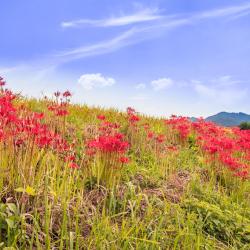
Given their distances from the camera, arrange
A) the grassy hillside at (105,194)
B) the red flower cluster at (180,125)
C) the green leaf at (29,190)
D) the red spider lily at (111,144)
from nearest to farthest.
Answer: the green leaf at (29,190) < the grassy hillside at (105,194) < the red spider lily at (111,144) < the red flower cluster at (180,125)

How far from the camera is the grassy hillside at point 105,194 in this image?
433cm

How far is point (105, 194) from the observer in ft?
17.7

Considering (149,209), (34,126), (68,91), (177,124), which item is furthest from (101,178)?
(177,124)

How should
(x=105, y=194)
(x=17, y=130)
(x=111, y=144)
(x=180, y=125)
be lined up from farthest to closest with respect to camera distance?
1. (x=180, y=125)
2. (x=111, y=144)
3. (x=105, y=194)
4. (x=17, y=130)

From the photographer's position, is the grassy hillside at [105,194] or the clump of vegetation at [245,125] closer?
the grassy hillside at [105,194]

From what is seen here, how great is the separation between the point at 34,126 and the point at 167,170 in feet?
12.2

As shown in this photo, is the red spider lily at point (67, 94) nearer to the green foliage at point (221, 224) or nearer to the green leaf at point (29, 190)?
the green foliage at point (221, 224)

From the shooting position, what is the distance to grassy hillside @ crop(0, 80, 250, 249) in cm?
433

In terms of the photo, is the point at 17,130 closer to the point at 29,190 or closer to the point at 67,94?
the point at 29,190

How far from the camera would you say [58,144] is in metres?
5.72

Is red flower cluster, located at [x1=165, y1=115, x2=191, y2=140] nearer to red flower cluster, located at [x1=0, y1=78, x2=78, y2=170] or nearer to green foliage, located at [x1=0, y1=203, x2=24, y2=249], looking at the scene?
red flower cluster, located at [x1=0, y1=78, x2=78, y2=170]

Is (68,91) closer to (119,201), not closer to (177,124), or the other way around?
(119,201)

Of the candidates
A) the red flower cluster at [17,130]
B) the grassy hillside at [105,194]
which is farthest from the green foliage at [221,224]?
the red flower cluster at [17,130]

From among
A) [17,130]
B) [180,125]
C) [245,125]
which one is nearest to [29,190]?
[17,130]
